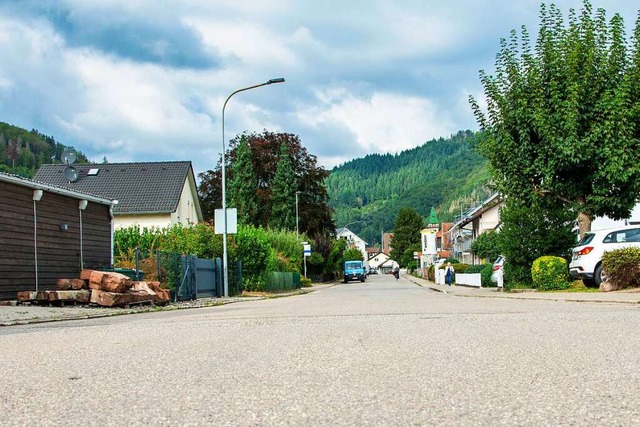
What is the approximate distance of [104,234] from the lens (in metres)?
29.2

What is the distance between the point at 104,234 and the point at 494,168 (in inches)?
590

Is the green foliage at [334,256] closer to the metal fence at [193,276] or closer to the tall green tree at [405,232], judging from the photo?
the metal fence at [193,276]

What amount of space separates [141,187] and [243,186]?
1308 cm

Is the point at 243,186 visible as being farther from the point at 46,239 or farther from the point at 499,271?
the point at 46,239

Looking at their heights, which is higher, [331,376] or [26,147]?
[26,147]

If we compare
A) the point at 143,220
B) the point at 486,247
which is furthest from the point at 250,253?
the point at 486,247

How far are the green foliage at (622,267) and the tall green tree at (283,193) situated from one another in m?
46.2

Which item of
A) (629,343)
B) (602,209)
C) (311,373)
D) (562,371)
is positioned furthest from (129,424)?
(602,209)

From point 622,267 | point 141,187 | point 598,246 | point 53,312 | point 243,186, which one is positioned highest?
point 243,186

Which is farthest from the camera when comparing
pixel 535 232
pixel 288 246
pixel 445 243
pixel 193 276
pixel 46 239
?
pixel 445 243

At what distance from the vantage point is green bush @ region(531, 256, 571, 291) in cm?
2566

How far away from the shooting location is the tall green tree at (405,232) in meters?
161

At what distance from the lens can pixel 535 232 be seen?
28.1 meters

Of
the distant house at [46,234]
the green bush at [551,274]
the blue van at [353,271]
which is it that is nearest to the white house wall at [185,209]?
the distant house at [46,234]
